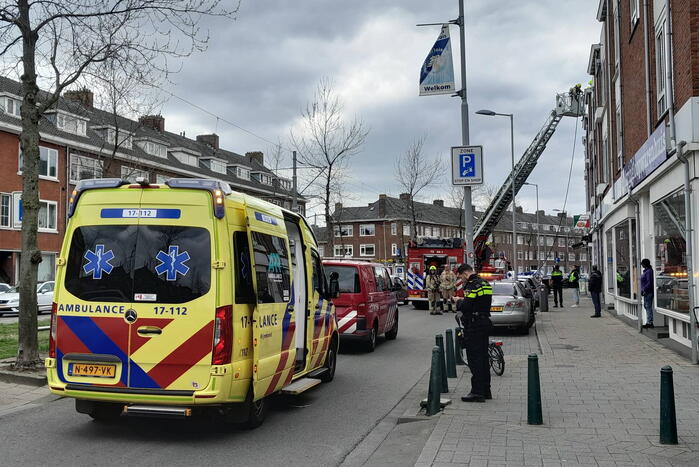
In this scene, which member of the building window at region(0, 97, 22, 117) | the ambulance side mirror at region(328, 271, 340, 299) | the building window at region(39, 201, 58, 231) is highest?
the building window at region(0, 97, 22, 117)

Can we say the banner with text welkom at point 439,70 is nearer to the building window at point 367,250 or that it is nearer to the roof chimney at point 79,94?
the roof chimney at point 79,94

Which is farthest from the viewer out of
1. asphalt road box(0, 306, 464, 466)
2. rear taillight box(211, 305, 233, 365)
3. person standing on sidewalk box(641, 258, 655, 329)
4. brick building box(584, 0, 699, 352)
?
person standing on sidewalk box(641, 258, 655, 329)

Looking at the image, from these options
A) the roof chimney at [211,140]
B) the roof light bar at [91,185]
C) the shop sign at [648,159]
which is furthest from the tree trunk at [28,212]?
the roof chimney at [211,140]

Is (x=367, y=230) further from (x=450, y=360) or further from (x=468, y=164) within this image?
(x=450, y=360)

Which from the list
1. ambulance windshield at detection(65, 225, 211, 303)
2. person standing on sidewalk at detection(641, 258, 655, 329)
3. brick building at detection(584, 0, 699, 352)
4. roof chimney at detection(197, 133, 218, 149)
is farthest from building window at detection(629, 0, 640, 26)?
roof chimney at detection(197, 133, 218, 149)

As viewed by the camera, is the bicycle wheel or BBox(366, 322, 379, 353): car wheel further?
BBox(366, 322, 379, 353): car wheel

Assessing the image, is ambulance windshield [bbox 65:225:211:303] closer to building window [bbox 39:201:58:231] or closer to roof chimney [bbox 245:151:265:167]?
building window [bbox 39:201:58:231]

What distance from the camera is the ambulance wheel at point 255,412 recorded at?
6785mm

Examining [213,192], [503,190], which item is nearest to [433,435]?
[213,192]

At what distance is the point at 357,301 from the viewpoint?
13.5m

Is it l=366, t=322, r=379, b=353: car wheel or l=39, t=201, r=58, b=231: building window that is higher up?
A: l=39, t=201, r=58, b=231: building window

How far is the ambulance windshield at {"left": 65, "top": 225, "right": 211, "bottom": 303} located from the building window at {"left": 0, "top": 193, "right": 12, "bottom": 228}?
1220 inches

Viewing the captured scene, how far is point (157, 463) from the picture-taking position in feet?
19.2

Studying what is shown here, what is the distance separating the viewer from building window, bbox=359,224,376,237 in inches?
3337
